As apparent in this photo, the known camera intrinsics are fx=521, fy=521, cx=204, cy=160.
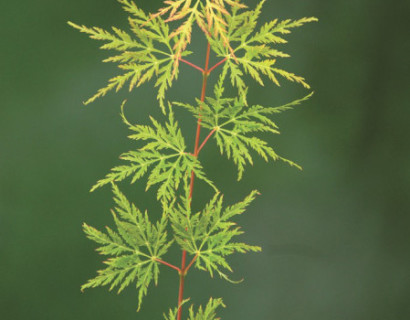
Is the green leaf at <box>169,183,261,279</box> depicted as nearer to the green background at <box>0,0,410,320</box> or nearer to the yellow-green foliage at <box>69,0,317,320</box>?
the yellow-green foliage at <box>69,0,317,320</box>

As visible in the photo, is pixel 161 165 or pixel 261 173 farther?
pixel 261 173

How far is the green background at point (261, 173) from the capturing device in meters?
1.50

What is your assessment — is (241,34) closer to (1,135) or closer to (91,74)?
(91,74)

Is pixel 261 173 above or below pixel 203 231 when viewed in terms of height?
above

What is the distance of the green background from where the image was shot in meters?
1.50

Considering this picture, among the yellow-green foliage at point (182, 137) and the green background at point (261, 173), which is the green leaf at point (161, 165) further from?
the green background at point (261, 173)

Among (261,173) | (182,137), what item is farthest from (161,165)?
(261,173)

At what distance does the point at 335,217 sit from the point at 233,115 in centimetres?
83

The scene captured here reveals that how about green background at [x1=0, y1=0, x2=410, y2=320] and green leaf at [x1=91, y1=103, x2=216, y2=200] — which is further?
green background at [x1=0, y1=0, x2=410, y2=320]

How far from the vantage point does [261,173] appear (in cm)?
159

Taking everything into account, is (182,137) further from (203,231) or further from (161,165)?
(203,231)

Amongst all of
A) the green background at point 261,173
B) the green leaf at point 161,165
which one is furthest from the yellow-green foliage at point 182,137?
the green background at point 261,173

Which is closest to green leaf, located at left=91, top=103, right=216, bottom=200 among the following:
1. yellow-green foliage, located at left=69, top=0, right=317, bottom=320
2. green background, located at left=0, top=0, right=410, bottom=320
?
yellow-green foliage, located at left=69, top=0, right=317, bottom=320

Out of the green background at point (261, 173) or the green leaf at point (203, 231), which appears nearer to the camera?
the green leaf at point (203, 231)
